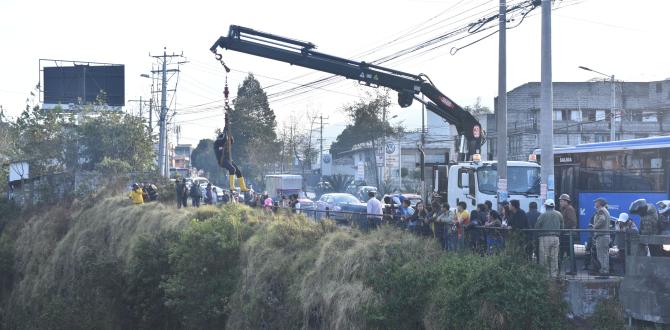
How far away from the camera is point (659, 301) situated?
11289 mm

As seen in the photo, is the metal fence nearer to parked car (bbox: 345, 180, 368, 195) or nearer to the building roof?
the building roof

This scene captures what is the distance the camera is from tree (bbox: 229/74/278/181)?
2817 inches

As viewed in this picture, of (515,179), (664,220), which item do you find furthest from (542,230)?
(515,179)

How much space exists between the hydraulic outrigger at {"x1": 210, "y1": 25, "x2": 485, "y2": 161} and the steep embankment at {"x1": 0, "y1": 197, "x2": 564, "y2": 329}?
5080 millimetres

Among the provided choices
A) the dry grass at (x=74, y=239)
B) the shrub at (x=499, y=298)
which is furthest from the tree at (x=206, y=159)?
the shrub at (x=499, y=298)

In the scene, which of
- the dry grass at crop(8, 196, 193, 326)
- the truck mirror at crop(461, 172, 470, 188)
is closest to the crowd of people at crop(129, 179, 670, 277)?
the truck mirror at crop(461, 172, 470, 188)

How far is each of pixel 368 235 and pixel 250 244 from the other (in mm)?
4575

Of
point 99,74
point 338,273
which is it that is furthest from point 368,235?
point 99,74

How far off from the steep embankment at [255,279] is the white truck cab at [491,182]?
506cm

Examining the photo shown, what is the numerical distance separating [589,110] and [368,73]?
3910 centimetres

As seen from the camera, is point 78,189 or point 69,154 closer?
point 78,189

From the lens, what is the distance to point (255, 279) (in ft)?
60.0

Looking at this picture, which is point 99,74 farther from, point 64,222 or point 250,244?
point 250,244

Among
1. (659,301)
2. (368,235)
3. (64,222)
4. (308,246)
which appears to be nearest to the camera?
(659,301)
